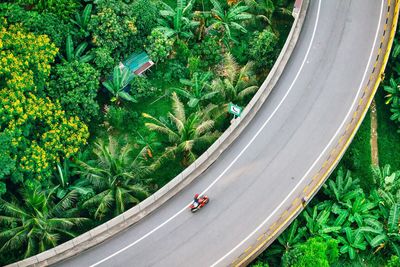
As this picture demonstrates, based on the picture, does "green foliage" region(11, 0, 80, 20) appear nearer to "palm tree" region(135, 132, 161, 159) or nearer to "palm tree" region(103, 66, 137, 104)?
"palm tree" region(103, 66, 137, 104)

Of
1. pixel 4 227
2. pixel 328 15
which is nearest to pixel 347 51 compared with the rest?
pixel 328 15

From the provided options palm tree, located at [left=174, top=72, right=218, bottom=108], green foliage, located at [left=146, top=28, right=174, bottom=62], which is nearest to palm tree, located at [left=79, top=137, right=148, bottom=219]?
palm tree, located at [left=174, top=72, right=218, bottom=108]

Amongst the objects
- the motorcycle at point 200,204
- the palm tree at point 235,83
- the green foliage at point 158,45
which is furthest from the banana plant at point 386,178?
the green foliage at point 158,45

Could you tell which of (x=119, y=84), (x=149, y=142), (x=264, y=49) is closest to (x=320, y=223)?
(x=149, y=142)

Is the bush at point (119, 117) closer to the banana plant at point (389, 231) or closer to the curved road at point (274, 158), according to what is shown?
the curved road at point (274, 158)

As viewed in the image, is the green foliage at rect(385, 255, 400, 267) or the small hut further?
the small hut

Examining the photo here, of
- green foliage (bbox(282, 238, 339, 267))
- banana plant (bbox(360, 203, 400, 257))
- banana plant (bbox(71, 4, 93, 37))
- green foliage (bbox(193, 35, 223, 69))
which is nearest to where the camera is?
green foliage (bbox(282, 238, 339, 267))

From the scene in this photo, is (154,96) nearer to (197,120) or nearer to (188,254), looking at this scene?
(197,120)
